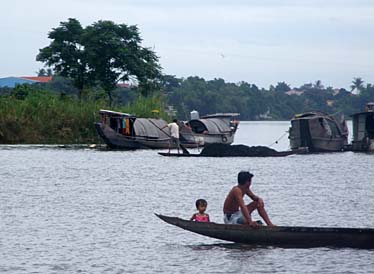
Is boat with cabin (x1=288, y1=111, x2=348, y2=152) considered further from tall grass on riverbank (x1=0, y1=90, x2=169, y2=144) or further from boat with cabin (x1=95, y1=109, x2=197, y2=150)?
tall grass on riverbank (x1=0, y1=90, x2=169, y2=144)

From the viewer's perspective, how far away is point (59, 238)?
19.8 m

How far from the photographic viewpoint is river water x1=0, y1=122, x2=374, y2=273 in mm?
17047

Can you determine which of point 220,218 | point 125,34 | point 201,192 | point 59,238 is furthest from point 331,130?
point 59,238

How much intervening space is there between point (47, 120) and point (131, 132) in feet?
18.6

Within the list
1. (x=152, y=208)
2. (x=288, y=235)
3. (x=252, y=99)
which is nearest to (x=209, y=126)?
(x=152, y=208)

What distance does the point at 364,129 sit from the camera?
4934cm

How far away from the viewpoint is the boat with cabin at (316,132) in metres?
48.8

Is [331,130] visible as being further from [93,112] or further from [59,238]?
[59,238]

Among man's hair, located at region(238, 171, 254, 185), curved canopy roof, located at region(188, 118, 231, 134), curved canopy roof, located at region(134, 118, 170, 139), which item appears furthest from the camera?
curved canopy roof, located at region(188, 118, 231, 134)

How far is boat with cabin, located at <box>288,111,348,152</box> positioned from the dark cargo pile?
205 inches

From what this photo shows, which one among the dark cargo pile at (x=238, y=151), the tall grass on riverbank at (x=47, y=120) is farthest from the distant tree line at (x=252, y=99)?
the dark cargo pile at (x=238, y=151)

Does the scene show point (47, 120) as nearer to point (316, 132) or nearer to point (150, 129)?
point (150, 129)

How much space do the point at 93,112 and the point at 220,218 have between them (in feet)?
104

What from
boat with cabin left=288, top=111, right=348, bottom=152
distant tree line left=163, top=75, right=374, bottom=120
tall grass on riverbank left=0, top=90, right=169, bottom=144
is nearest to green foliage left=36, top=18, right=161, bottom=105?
tall grass on riverbank left=0, top=90, right=169, bottom=144
